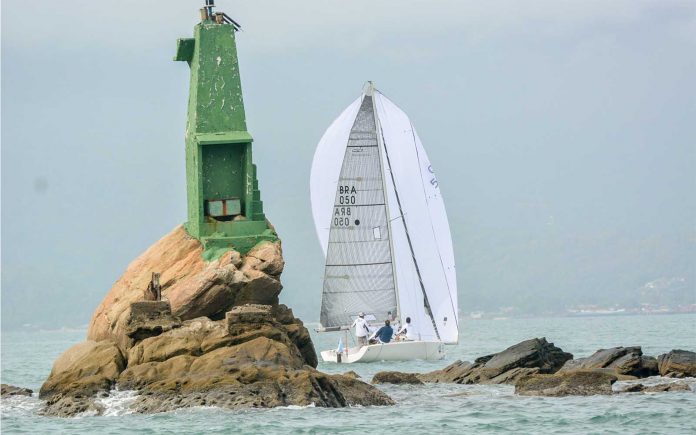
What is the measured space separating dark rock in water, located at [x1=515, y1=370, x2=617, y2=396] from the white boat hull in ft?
46.1

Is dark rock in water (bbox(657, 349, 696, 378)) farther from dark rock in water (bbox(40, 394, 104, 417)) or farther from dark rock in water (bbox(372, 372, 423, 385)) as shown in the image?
dark rock in water (bbox(40, 394, 104, 417))

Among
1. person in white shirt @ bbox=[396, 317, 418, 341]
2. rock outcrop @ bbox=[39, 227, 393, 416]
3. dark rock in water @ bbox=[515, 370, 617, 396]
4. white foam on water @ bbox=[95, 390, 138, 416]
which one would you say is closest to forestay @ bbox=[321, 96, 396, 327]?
person in white shirt @ bbox=[396, 317, 418, 341]

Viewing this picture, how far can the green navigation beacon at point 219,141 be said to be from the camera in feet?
131

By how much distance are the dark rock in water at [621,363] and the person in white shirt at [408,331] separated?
1157cm

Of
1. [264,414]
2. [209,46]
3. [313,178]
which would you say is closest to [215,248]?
[209,46]

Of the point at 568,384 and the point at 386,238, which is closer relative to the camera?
the point at 568,384

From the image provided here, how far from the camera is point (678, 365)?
38125mm

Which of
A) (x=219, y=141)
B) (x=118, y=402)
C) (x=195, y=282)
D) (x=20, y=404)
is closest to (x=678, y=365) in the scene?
(x=195, y=282)

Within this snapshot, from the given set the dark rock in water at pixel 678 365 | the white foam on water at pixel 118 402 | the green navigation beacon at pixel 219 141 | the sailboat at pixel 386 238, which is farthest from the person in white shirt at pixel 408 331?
the white foam on water at pixel 118 402

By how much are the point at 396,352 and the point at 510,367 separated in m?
10.8

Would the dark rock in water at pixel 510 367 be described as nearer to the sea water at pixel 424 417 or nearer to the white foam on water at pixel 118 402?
the sea water at pixel 424 417

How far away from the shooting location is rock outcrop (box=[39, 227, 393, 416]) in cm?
3241

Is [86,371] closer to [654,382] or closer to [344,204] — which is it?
[654,382]

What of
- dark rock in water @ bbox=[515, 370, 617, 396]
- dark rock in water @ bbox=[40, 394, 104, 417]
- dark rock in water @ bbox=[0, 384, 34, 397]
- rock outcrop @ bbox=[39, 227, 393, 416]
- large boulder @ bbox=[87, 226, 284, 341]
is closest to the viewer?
rock outcrop @ bbox=[39, 227, 393, 416]
